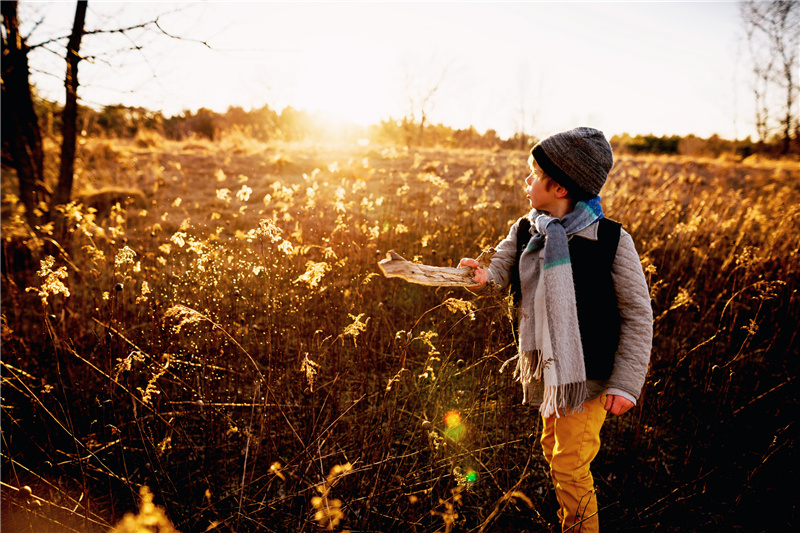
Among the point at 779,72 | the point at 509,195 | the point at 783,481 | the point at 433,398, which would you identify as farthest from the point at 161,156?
the point at 779,72

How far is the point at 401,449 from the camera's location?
8.80 ft

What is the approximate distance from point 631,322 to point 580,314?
0.20 meters

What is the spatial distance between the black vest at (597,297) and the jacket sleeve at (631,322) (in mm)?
26

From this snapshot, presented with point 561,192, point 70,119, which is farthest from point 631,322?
point 70,119

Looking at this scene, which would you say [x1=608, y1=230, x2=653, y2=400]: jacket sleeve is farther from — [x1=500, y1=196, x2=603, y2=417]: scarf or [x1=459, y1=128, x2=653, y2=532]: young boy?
[x1=500, y1=196, x2=603, y2=417]: scarf

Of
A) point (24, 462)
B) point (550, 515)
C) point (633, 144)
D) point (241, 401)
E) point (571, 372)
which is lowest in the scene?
point (550, 515)

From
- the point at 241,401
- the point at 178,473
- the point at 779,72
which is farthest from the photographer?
the point at 779,72

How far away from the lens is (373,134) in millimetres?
30828

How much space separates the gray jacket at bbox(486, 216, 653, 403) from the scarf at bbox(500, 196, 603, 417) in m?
0.11

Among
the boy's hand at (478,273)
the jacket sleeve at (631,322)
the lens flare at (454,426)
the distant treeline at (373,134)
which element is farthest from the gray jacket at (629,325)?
the distant treeline at (373,134)

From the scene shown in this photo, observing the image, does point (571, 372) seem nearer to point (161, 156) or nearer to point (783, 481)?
point (783, 481)

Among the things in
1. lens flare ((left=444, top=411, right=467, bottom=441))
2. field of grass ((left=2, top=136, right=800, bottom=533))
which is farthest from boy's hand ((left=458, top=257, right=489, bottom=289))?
lens flare ((left=444, top=411, right=467, bottom=441))

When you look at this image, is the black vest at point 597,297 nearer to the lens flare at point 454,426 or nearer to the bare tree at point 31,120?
the lens flare at point 454,426

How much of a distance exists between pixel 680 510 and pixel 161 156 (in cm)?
1190
